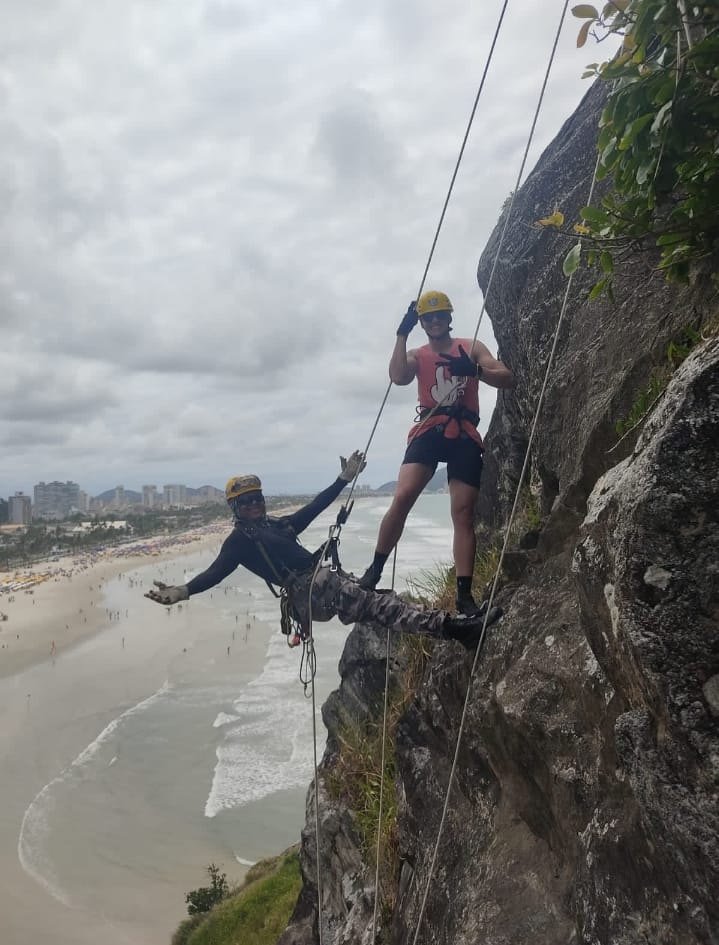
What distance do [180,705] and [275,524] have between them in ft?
74.4

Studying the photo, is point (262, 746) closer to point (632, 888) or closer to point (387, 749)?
point (387, 749)

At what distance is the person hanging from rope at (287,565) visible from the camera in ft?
18.9

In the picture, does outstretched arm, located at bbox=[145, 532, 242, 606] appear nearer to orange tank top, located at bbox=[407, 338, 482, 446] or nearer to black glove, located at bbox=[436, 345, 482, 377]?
orange tank top, located at bbox=[407, 338, 482, 446]

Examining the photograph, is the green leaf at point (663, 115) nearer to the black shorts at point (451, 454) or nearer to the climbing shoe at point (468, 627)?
the black shorts at point (451, 454)

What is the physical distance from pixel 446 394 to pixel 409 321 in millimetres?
736

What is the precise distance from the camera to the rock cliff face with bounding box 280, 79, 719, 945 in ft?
7.43

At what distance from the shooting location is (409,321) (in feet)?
17.5

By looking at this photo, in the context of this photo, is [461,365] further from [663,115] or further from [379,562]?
[663,115]

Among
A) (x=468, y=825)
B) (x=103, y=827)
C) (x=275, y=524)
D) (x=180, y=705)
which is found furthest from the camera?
(x=180, y=705)

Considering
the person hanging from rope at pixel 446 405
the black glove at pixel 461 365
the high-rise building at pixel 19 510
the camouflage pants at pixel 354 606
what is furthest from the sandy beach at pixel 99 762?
the high-rise building at pixel 19 510

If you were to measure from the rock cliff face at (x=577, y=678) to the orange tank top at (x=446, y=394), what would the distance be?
0.66 meters

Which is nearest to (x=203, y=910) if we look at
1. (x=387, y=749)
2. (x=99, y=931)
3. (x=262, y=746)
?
(x=99, y=931)

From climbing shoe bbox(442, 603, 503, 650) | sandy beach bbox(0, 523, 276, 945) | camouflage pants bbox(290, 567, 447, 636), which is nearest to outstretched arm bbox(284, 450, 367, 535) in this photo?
camouflage pants bbox(290, 567, 447, 636)

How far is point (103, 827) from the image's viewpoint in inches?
677
